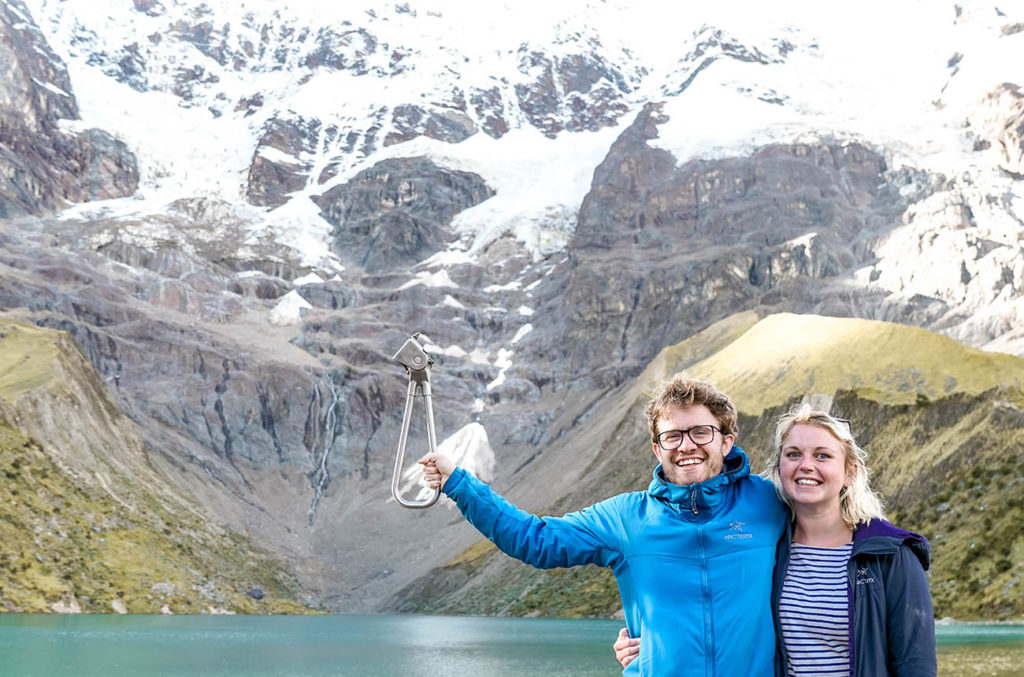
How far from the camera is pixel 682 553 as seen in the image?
6.88 m

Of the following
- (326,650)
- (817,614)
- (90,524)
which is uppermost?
(817,614)

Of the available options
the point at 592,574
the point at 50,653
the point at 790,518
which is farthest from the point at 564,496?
the point at 790,518

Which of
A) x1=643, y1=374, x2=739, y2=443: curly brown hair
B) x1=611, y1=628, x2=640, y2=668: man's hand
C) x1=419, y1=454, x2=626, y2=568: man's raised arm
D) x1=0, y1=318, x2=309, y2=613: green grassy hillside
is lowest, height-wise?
x1=0, y1=318, x2=309, y2=613: green grassy hillside

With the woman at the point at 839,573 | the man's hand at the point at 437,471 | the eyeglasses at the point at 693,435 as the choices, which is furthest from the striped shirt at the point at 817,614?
the man's hand at the point at 437,471

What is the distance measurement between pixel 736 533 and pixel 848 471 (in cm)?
87

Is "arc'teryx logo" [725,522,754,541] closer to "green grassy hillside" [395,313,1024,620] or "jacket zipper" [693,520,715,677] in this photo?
"jacket zipper" [693,520,715,677]

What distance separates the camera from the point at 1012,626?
66.6 m

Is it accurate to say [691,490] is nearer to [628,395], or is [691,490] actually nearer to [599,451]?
[599,451]

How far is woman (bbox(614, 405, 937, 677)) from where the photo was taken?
649 cm

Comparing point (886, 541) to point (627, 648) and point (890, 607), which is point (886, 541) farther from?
point (627, 648)

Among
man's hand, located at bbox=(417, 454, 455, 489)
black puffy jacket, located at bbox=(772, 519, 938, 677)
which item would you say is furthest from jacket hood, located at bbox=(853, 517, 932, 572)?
man's hand, located at bbox=(417, 454, 455, 489)

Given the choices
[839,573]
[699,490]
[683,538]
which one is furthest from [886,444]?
[683,538]

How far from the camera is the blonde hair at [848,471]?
686 centimetres

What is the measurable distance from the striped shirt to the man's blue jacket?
0.46 ft
